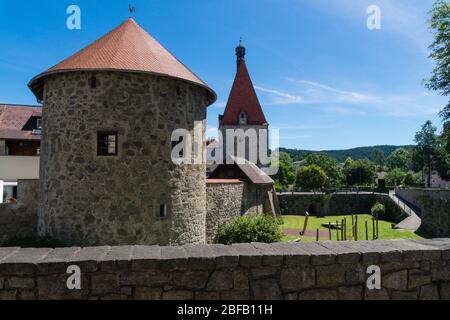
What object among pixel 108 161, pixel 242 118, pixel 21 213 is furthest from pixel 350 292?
pixel 242 118

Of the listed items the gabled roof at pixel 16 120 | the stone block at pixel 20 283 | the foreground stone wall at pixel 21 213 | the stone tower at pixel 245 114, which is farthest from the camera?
the stone tower at pixel 245 114

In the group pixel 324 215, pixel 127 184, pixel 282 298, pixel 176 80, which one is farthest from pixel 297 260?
pixel 324 215

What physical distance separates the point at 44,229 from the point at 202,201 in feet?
18.4

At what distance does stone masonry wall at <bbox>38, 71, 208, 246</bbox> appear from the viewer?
37.1 ft

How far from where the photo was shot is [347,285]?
169 inches

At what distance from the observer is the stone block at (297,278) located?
4.19 meters

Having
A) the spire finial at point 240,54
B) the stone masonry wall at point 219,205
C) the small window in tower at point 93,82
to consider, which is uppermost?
the spire finial at point 240,54

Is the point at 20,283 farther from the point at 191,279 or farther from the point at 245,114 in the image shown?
the point at 245,114

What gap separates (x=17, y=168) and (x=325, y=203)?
32824mm

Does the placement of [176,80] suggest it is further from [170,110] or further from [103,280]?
[103,280]

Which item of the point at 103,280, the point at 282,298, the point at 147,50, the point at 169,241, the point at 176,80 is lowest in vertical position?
the point at 169,241

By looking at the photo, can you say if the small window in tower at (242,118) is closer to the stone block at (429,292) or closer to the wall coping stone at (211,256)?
the wall coping stone at (211,256)

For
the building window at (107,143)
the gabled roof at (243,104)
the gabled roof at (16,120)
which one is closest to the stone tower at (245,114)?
the gabled roof at (243,104)

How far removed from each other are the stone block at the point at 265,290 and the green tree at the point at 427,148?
71.7m
